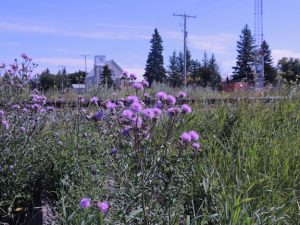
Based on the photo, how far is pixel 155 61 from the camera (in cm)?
7888

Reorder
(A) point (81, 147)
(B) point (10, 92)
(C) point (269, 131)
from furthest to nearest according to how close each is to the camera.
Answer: (B) point (10, 92), (C) point (269, 131), (A) point (81, 147)

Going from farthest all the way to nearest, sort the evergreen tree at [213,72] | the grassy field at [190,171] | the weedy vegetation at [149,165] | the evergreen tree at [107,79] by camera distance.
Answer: the evergreen tree at [213,72] < the evergreen tree at [107,79] < the grassy field at [190,171] < the weedy vegetation at [149,165]

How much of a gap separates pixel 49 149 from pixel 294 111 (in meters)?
3.32

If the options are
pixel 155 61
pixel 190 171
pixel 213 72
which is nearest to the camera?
pixel 190 171

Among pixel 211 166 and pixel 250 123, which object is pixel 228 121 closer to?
pixel 250 123

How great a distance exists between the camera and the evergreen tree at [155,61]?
77.2 metres

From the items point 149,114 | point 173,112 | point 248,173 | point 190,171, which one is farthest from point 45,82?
point 149,114

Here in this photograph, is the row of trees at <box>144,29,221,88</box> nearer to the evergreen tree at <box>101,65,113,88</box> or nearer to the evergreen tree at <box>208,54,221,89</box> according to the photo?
the evergreen tree at <box>208,54,221,89</box>

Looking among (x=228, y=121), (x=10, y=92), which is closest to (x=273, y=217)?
(x=228, y=121)

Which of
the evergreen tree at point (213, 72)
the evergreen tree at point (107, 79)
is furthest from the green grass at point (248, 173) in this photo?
the evergreen tree at point (213, 72)

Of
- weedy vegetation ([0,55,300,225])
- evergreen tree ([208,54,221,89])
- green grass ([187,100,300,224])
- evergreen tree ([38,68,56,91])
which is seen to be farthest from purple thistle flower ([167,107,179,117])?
evergreen tree ([208,54,221,89])

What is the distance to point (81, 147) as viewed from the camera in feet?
14.6

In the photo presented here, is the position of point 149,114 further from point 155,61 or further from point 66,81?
point 155,61

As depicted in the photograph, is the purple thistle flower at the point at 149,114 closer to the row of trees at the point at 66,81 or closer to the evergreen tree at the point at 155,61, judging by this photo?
the row of trees at the point at 66,81
